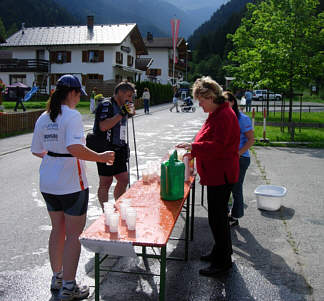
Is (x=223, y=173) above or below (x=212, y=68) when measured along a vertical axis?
below

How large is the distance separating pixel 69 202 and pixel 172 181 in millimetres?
1025

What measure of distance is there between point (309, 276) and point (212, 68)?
98.0 metres

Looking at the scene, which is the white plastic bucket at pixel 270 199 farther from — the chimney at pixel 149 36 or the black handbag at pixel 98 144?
the chimney at pixel 149 36

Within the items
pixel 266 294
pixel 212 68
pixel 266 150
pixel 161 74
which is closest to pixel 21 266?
pixel 266 294

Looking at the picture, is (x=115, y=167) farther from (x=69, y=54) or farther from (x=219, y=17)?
(x=219, y=17)

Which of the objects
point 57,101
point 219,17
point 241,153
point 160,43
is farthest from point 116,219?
point 219,17

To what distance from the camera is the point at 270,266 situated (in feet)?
14.1

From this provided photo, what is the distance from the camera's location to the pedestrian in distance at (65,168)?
3.10 meters

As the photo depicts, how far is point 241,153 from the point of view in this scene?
4918mm

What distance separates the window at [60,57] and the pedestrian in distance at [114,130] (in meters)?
43.9

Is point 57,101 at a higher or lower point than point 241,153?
higher

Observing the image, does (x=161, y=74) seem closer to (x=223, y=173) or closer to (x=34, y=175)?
(x=34, y=175)

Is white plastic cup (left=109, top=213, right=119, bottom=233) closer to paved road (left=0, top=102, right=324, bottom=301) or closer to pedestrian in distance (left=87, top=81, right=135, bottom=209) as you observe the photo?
paved road (left=0, top=102, right=324, bottom=301)

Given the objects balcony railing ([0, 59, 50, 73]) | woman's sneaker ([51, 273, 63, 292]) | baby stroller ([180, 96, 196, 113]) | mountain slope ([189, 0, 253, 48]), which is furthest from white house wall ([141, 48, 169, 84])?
mountain slope ([189, 0, 253, 48])
